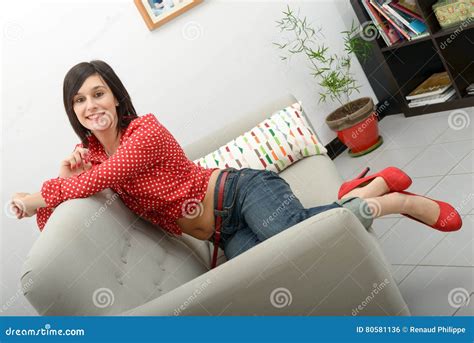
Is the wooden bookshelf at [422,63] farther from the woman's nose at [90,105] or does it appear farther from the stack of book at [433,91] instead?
the woman's nose at [90,105]

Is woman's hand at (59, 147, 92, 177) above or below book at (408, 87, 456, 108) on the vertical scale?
above

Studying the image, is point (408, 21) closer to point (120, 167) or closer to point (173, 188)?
point (173, 188)

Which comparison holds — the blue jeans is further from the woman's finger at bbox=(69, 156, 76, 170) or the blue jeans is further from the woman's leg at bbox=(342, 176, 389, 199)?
the woman's finger at bbox=(69, 156, 76, 170)

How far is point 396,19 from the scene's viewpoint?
12.3 feet

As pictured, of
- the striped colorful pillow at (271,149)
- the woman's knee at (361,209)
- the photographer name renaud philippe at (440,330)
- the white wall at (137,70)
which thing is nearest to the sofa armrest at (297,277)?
the photographer name renaud philippe at (440,330)

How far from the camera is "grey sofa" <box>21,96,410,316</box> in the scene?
1557mm

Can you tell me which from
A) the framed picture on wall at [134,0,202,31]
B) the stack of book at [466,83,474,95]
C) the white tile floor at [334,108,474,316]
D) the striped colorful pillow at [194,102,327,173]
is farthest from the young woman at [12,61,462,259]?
the stack of book at [466,83,474,95]

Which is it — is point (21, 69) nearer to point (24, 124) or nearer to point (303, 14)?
point (24, 124)

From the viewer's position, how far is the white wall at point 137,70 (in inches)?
121

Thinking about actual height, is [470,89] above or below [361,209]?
below

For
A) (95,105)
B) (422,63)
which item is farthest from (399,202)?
(422,63)

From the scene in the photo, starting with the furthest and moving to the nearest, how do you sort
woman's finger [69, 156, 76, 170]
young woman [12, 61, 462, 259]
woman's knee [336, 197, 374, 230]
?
1. woman's finger [69, 156, 76, 170]
2. young woman [12, 61, 462, 259]
3. woman's knee [336, 197, 374, 230]

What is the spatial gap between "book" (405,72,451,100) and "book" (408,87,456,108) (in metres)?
0.03

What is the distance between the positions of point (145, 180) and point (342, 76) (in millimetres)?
Result: 2390
